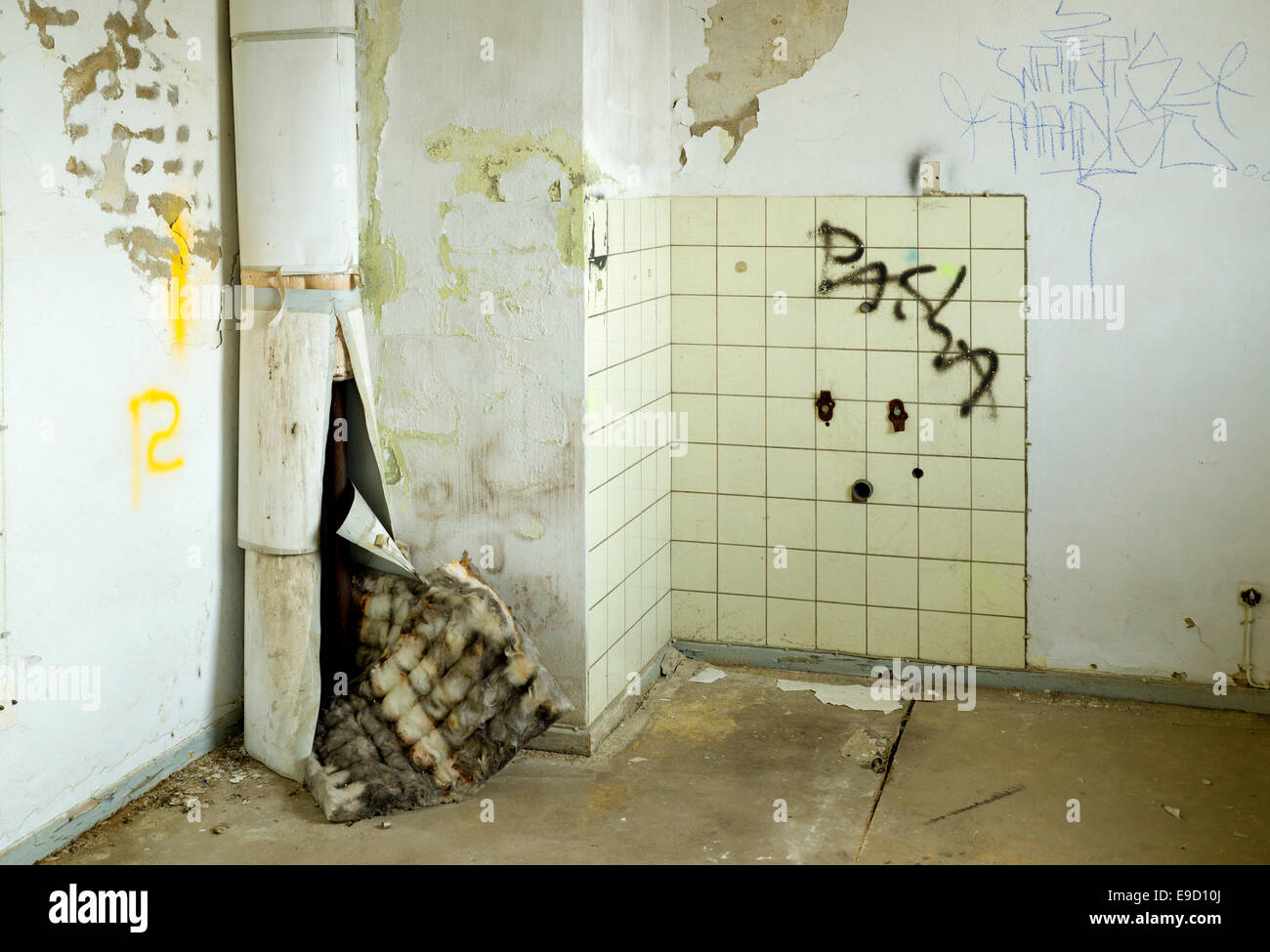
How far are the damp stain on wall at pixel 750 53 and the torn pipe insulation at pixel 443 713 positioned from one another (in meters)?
2.02

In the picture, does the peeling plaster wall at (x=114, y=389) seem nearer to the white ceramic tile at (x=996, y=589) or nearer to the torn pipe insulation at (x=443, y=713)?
the torn pipe insulation at (x=443, y=713)

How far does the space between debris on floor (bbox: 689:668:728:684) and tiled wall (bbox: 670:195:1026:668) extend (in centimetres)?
14

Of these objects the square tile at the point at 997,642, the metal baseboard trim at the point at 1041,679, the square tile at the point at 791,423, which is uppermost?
the square tile at the point at 791,423

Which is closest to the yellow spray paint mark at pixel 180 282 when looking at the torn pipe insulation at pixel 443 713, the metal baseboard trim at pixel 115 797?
the torn pipe insulation at pixel 443 713

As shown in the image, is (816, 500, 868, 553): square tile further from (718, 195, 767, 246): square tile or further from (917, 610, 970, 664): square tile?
(718, 195, 767, 246): square tile

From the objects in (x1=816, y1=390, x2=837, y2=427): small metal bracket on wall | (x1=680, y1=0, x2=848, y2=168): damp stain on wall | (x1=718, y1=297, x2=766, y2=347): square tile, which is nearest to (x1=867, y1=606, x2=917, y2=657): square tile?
(x1=816, y1=390, x2=837, y2=427): small metal bracket on wall

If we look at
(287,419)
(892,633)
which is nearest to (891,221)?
(892,633)

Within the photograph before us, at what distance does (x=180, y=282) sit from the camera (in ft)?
12.3

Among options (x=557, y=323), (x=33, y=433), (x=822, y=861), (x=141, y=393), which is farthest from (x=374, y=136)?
(x=822, y=861)

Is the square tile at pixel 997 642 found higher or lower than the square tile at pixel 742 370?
lower

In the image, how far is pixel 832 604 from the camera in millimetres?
4719

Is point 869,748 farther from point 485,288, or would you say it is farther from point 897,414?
point 485,288

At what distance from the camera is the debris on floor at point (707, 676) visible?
4.70 m
